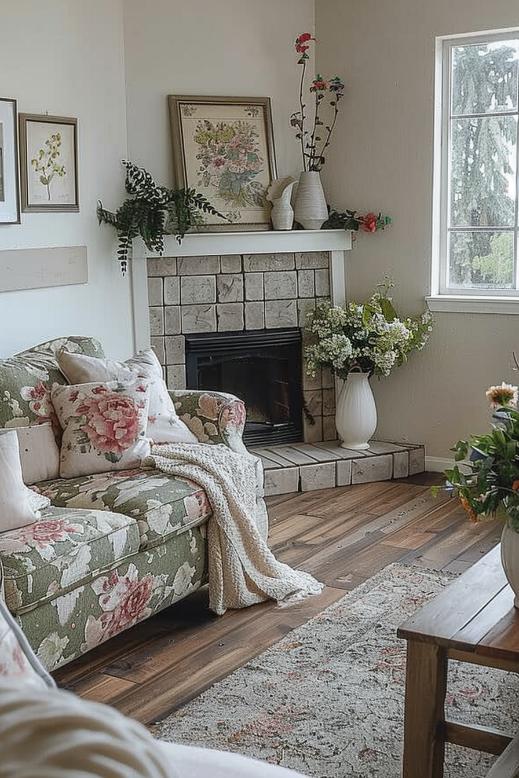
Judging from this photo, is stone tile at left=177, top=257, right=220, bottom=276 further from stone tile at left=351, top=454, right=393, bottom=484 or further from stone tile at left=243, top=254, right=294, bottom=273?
stone tile at left=351, top=454, right=393, bottom=484

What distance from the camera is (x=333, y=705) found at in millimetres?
2791

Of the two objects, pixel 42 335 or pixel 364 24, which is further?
pixel 364 24

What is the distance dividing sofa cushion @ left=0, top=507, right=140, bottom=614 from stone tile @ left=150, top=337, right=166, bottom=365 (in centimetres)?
199

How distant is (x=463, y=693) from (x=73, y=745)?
237 cm

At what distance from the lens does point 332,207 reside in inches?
217

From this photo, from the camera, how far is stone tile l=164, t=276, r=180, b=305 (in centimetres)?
510

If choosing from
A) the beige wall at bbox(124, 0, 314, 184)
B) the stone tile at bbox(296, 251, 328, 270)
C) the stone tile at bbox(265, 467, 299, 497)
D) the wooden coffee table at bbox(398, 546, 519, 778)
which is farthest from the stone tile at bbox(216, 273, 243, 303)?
the wooden coffee table at bbox(398, 546, 519, 778)

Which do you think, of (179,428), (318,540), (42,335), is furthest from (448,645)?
(42,335)

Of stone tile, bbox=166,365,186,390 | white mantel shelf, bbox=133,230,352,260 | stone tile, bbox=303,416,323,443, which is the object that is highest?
white mantel shelf, bbox=133,230,352,260

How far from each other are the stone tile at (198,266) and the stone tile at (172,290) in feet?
0.16

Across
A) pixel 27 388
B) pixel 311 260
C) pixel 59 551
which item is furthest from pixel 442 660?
pixel 311 260

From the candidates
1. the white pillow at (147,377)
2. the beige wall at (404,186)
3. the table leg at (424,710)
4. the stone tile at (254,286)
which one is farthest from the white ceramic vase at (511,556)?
the stone tile at (254,286)

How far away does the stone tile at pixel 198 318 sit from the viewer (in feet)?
17.0

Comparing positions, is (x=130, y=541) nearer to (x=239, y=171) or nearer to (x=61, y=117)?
(x=61, y=117)
